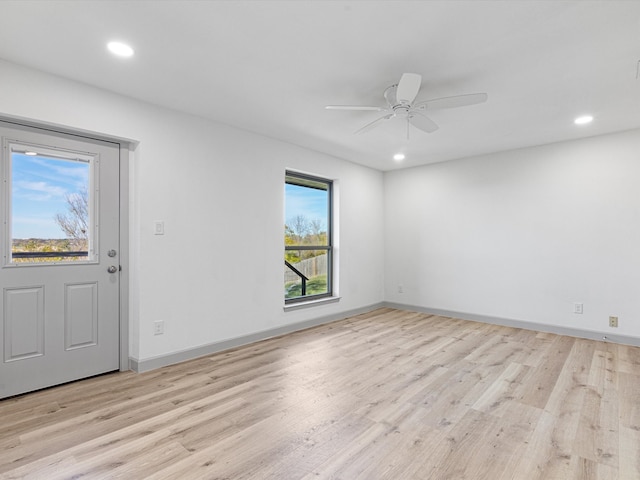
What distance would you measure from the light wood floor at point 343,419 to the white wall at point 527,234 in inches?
39.5

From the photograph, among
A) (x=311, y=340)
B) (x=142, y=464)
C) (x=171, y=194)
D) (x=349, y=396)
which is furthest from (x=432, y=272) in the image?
(x=142, y=464)

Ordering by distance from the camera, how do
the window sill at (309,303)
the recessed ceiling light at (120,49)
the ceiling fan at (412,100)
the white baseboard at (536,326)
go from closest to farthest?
1. the recessed ceiling light at (120,49)
2. the ceiling fan at (412,100)
3. the white baseboard at (536,326)
4. the window sill at (309,303)

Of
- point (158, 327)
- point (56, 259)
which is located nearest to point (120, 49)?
point (56, 259)

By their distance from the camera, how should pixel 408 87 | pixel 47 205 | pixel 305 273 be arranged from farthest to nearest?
1. pixel 305 273
2. pixel 47 205
3. pixel 408 87

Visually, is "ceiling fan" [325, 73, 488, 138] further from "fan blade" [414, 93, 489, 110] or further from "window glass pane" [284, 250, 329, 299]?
"window glass pane" [284, 250, 329, 299]

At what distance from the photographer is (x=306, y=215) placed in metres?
4.97

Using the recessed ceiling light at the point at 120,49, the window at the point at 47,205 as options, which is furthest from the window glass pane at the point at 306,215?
the recessed ceiling light at the point at 120,49

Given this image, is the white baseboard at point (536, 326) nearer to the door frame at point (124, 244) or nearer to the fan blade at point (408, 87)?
the fan blade at point (408, 87)

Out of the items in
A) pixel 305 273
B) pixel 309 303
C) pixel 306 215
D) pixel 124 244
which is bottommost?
pixel 309 303

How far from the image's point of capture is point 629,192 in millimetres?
3898

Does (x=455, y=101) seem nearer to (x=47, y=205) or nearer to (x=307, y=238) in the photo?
(x=307, y=238)

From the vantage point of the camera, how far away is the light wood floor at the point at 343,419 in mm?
1761

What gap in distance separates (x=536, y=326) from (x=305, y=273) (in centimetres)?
317

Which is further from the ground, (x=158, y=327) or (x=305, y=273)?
(x=305, y=273)
